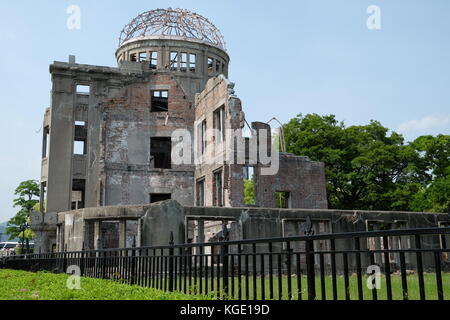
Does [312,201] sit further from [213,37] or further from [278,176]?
[213,37]

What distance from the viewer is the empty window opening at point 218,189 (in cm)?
2669

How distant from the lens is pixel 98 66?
32.2m

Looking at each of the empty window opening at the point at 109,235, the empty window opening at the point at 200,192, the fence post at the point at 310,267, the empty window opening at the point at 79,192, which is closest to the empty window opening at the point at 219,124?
the empty window opening at the point at 200,192

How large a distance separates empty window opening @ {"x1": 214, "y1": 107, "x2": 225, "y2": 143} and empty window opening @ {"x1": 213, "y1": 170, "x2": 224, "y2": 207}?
1.92 meters

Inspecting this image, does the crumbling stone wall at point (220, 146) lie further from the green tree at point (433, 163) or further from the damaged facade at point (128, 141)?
the green tree at point (433, 163)

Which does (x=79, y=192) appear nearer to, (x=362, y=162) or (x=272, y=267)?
(x=362, y=162)

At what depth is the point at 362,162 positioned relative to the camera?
38250 millimetres

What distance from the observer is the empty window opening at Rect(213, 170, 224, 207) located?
26.7 metres

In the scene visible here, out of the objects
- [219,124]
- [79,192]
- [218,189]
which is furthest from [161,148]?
[79,192]

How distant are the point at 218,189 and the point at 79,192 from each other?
54.2ft

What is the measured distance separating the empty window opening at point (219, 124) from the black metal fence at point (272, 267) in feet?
24.3
